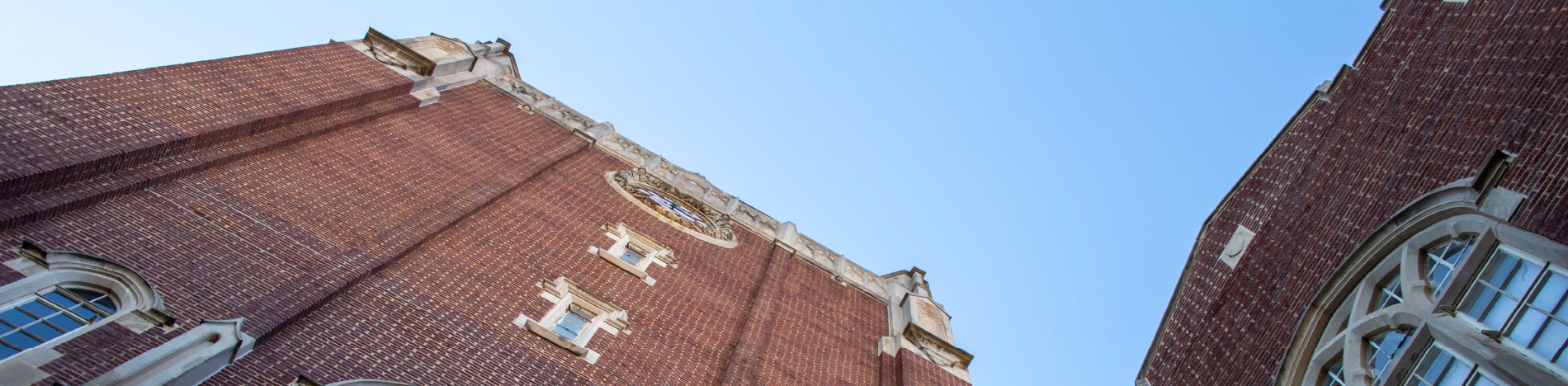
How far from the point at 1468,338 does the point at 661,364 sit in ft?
36.6

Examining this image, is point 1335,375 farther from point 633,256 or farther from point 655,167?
point 655,167

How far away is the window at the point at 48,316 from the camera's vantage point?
966cm

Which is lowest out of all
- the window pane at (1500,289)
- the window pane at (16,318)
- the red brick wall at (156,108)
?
the window pane at (16,318)

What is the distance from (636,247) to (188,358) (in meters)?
10.9

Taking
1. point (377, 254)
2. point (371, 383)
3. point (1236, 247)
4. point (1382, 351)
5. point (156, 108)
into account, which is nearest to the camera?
point (1382, 351)

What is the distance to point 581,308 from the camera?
55.1 feet

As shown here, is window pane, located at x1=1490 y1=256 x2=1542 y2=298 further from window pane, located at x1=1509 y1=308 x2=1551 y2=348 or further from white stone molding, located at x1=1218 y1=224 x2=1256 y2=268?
white stone molding, located at x1=1218 y1=224 x2=1256 y2=268

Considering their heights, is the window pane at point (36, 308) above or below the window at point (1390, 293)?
below

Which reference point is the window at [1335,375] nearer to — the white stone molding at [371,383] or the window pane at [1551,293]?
the window pane at [1551,293]

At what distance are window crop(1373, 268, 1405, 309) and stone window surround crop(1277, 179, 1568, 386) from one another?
7cm

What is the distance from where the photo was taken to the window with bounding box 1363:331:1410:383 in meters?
10.4

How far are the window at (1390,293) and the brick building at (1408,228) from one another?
0.03 meters

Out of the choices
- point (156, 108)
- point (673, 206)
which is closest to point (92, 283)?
point (156, 108)

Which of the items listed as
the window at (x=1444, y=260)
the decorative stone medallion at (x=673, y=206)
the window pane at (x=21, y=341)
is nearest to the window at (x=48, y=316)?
the window pane at (x=21, y=341)
